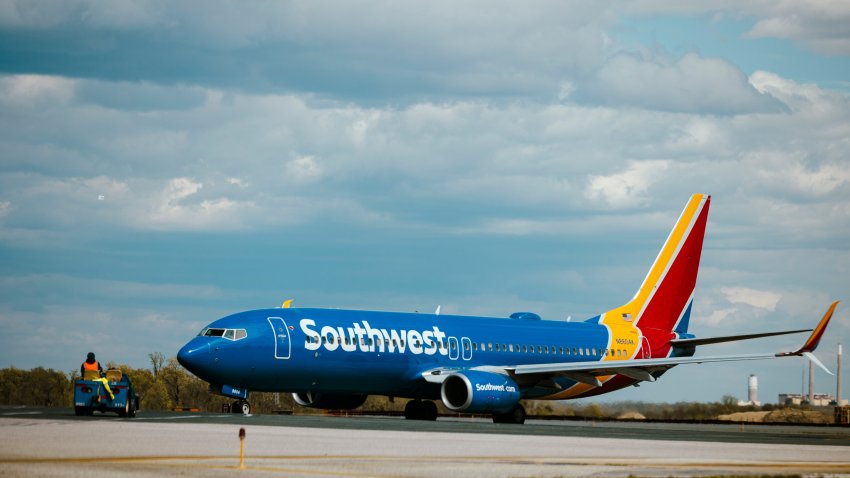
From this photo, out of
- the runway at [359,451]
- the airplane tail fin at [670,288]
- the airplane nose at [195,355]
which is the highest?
the airplane tail fin at [670,288]

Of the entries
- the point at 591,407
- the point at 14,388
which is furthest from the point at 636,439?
the point at 14,388

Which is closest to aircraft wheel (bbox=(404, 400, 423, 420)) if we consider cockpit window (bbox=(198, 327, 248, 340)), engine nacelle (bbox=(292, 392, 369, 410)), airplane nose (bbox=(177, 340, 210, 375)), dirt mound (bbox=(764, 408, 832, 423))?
engine nacelle (bbox=(292, 392, 369, 410))

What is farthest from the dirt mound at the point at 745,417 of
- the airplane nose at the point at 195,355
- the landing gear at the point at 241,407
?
the airplane nose at the point at 195,355

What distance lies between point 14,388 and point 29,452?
67.6 m

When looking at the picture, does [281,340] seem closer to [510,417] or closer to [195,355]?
[195,355]

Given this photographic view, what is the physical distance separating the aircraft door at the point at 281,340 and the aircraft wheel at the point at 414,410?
27.8 feet

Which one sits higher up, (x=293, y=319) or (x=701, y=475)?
(x=293, y=319)

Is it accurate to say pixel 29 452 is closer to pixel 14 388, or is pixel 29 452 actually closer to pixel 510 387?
pixel 510 387

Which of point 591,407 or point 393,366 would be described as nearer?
point 393,366

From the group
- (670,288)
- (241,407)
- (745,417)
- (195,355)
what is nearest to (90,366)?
(195,355)

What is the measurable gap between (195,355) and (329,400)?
939 cm

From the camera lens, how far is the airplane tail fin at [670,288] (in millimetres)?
66750

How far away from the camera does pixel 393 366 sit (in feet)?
174

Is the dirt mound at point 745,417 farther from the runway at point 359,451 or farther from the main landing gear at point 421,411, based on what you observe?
the runway at point 359,451
